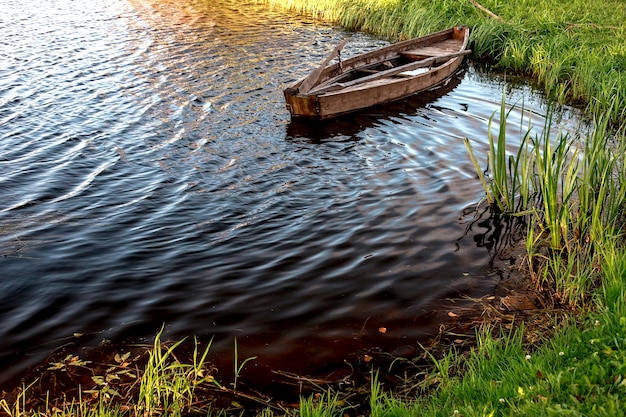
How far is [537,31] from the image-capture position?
14.7 m

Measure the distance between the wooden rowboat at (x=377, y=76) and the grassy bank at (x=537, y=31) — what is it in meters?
1.15

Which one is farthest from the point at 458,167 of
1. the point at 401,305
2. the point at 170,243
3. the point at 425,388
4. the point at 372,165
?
the point at 425,388

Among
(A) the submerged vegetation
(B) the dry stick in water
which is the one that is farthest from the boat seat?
(A) the submerged vegetation

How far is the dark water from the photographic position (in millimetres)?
5352

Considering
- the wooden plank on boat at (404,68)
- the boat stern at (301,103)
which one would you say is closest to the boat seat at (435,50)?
the wooden plank on boat at (404,68)

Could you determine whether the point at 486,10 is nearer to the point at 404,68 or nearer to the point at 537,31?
the point at 537,31

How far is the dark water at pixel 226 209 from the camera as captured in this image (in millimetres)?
5352

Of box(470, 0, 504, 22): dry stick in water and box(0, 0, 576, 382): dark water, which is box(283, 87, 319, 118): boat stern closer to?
box(0, 0, 576, 382): dark water

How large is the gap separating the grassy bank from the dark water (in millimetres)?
967

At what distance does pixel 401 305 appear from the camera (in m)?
5.59

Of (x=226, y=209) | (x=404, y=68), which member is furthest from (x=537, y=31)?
(x=226, y=209)

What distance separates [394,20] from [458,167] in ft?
34.6

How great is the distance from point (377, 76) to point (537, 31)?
5.31 m

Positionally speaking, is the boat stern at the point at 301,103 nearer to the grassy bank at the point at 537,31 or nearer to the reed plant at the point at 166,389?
the grassy bank at the point at 537,31
